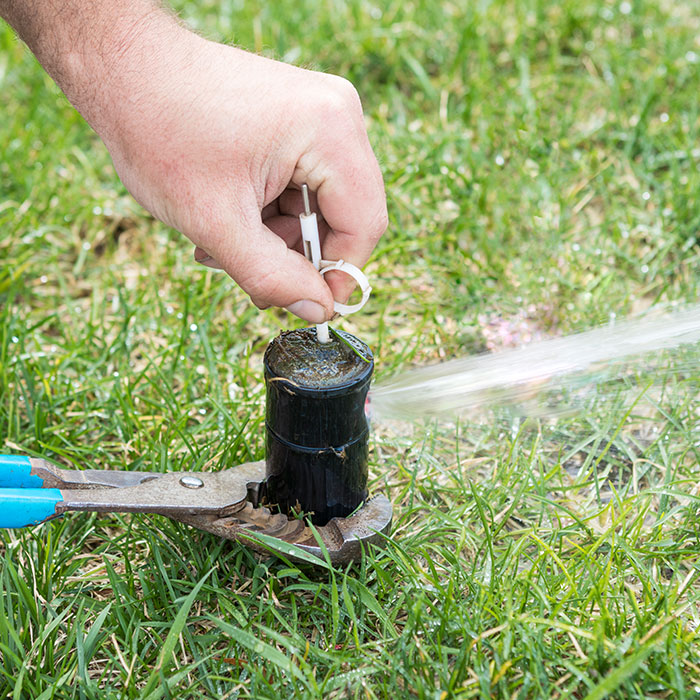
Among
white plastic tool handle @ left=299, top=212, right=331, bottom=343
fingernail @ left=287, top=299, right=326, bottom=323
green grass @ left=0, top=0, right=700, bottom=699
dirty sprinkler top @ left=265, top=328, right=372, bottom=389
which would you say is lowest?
green grass @ left=0, top=0, right=700, bottom=699

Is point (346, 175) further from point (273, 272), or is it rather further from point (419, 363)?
point (419, 363)

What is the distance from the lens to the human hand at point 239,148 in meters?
1.44

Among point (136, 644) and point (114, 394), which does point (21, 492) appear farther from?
point (114, 394)

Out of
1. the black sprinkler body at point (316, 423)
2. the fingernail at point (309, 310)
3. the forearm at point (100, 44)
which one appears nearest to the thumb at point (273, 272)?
the fingernail at point (309, 310)

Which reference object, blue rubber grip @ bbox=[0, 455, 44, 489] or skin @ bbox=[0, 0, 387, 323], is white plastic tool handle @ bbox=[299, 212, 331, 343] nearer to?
skin @ bbox=[0, 0, 387, 323]

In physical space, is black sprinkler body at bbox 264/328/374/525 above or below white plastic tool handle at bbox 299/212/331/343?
below

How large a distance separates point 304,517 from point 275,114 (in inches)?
31.8

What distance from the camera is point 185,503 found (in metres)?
1.59

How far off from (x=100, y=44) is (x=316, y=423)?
0.81 m

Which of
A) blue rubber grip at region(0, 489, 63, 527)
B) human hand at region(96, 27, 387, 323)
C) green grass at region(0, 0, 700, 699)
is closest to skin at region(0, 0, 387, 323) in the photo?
human hand at region(96, 27, 387, 323)

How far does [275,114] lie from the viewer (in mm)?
1444

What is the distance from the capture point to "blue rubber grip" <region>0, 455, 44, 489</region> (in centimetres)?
157

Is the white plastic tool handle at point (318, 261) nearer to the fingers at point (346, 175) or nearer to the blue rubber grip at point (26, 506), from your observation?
the fingers at point (346, 175)

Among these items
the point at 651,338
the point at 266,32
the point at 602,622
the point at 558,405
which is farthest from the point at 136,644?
the point at 266,32
